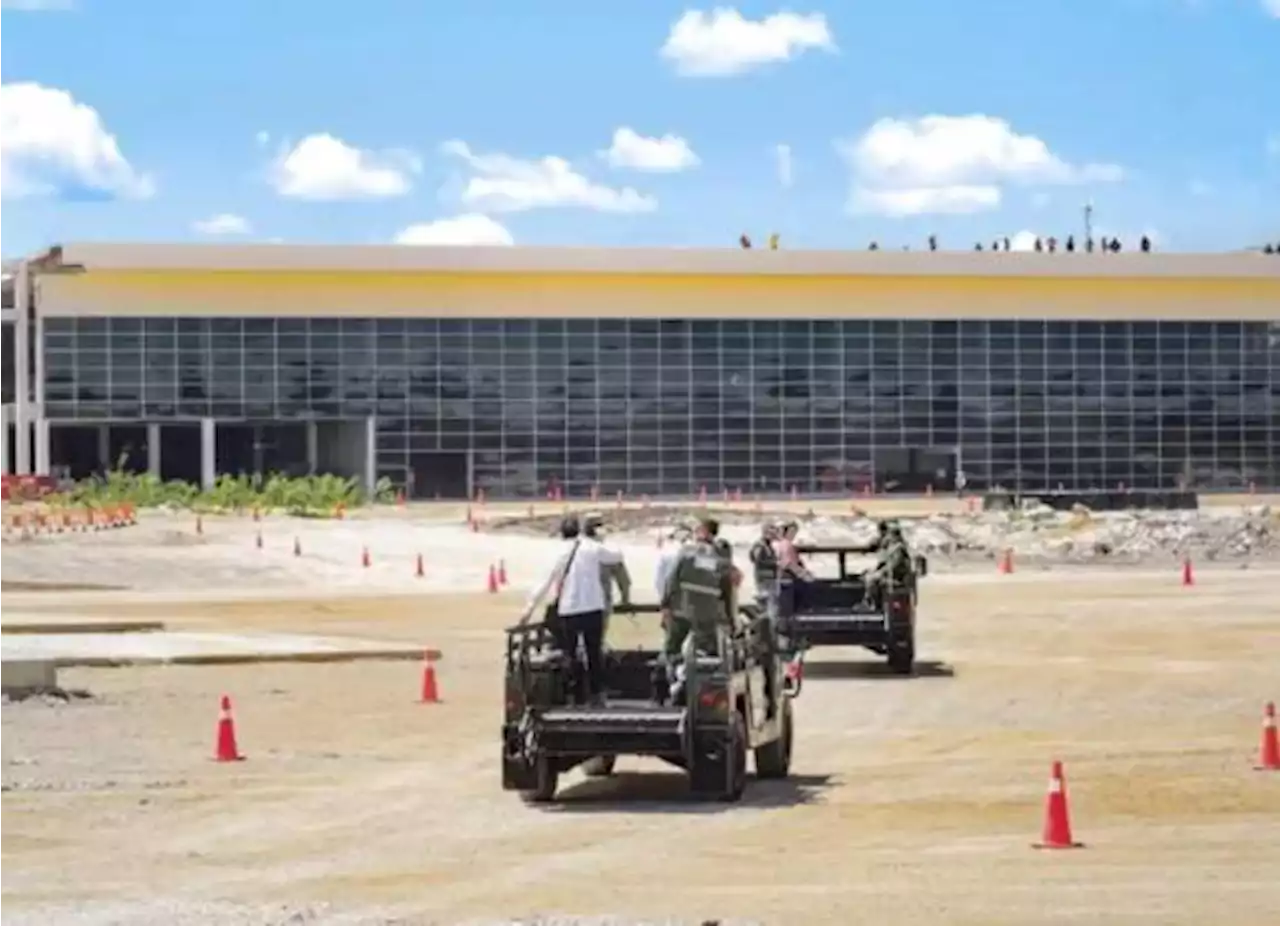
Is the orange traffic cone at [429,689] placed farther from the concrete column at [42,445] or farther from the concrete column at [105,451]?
the concrete column at [105,451]

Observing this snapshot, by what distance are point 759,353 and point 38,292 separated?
2536cm

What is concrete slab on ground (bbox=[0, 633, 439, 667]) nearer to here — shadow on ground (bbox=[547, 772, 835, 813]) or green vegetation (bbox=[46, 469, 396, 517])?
shadow on ground (bbox=[547, 772, 835, 813])

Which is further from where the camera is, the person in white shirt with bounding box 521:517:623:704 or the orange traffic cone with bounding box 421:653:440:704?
the orange traffic cone with bounding box 421:653:440:704

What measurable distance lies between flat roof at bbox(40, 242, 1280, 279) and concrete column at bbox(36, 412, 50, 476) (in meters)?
5.40

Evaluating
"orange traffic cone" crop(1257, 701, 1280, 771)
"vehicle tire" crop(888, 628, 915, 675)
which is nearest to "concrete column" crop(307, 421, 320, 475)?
"vehicle tire" crop(888, 628, 915, 675)

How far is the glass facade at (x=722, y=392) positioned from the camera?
333 ft

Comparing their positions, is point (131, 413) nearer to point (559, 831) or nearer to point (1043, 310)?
point (1043, 310)

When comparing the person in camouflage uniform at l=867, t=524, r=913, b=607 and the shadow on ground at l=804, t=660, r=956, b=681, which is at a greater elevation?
the person in camouflage uniform at l=867, t=524, r=913, b=607

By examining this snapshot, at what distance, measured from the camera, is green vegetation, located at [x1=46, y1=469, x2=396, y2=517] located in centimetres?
8392

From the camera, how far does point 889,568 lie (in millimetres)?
32906

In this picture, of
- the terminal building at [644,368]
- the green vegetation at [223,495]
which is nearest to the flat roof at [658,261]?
the terminal building at [644,368]

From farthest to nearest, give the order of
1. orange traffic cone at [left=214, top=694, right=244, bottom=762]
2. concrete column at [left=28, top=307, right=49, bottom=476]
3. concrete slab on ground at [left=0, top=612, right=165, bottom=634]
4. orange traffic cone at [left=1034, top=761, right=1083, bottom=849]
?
concrete column at [left=28, top=307, right=49, bottom=476]
concrete slab on ground at [left=0, top=612, right=165, bottom=634]
orange traffic cone at [left=214, top=694, right=244, bottom=762]
orange traffic cone at [left=1034, top=761, right=1083, bottom=849]

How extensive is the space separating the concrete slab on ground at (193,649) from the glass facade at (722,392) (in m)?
60.9

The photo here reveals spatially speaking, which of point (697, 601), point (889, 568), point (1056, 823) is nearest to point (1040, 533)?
point (889, 568)
